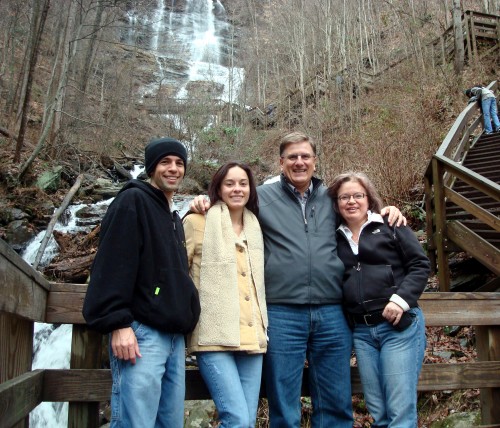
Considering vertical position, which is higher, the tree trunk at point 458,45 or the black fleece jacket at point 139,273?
the tree trunk at point 458,45

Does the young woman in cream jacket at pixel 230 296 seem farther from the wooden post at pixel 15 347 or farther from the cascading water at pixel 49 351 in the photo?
the cascading water at pixel 49 351

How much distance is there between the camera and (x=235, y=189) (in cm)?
263

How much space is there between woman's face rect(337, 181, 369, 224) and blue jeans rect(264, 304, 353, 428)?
558mm

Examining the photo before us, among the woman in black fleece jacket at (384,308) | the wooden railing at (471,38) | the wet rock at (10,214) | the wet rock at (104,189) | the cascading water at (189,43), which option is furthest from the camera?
the cascading water at (189,43)

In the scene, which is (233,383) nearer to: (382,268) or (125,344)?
(125,344)

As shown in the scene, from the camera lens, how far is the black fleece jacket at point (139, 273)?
6.88 ft

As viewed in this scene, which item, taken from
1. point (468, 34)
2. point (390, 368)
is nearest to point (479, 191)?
point (390, 368)

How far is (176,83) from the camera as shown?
3189 cm

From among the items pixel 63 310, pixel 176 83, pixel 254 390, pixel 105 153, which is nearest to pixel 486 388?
pixel 254 390

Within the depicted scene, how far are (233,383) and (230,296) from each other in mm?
437

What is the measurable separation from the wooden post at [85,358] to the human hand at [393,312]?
5.50 feet

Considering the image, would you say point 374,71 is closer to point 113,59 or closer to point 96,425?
point 113,59

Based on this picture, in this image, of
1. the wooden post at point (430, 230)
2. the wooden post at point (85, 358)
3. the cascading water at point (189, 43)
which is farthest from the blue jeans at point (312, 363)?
the cascading water at point (189, 43)

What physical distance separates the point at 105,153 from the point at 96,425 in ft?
50.9
